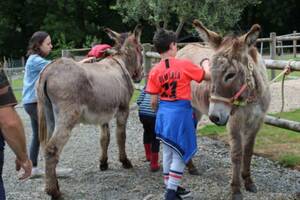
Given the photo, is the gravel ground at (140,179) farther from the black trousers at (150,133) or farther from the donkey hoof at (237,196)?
the black trousers at (150,133)

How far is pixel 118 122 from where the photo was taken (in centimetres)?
605

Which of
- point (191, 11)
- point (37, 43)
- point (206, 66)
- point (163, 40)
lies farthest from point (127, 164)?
point (191, 11)

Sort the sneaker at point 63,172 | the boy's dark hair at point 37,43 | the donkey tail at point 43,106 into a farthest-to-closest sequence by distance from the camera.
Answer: the sneaker at point 63,172
the boy's dark hair at point 37,43
the donkey tail at point 43,106

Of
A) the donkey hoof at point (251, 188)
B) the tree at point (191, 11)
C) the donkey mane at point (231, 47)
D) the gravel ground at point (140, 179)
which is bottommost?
the gravel ground at point (140, 179)

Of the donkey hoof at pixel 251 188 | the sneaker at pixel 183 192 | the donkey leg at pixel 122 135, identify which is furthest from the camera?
the donkey leg at pixel 122 135

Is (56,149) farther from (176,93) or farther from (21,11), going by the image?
(21,11)

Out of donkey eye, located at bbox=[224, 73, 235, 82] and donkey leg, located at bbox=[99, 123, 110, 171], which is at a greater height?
donkey eye, located at bbox=[224, 73, 235, 82]

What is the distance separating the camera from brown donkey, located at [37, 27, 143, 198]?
16.4 feet

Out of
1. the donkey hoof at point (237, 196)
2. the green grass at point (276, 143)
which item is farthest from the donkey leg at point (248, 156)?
the green grass at point (276, 143)

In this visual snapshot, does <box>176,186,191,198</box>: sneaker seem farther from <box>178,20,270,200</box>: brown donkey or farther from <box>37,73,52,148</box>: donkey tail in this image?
<box>37,73,52,148</box>: donkey tail

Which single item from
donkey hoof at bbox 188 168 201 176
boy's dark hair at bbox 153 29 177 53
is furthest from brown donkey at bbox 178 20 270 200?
donkey hoof at bbox 188 168 201 176

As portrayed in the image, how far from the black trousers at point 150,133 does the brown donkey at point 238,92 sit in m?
1.20

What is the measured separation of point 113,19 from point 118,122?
3519 cm

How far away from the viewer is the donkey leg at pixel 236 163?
459 centimetres
